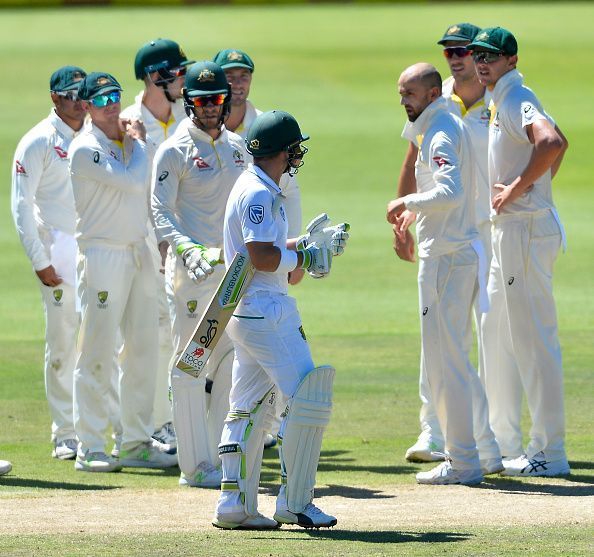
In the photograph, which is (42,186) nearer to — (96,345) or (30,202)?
(30,202)

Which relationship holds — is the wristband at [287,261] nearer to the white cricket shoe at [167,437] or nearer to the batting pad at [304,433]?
the batting pad at [304,433]

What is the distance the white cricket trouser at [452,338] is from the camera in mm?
7734

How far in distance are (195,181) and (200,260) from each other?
680 millimetres

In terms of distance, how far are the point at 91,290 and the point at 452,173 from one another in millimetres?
2276

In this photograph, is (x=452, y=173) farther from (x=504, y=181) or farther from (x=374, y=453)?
(x=374, y=453)

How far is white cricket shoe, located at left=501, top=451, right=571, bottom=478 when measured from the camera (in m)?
7.88

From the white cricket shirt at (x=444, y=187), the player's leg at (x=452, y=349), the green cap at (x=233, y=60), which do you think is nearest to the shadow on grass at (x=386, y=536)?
the player's leg at (x=452, y=349)

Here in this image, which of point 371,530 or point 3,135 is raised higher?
point 3,135

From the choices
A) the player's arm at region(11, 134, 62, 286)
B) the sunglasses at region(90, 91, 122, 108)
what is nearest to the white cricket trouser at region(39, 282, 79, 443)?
the player's arm at region(11, 134, 62, 286)

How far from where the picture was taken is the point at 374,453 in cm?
859

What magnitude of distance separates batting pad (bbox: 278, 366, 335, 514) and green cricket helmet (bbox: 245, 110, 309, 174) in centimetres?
105

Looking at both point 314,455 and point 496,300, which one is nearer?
point 314,455

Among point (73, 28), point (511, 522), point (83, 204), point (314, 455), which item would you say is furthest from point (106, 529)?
point (73, 28)

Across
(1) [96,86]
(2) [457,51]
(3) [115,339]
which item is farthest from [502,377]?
(1) [96,86]
